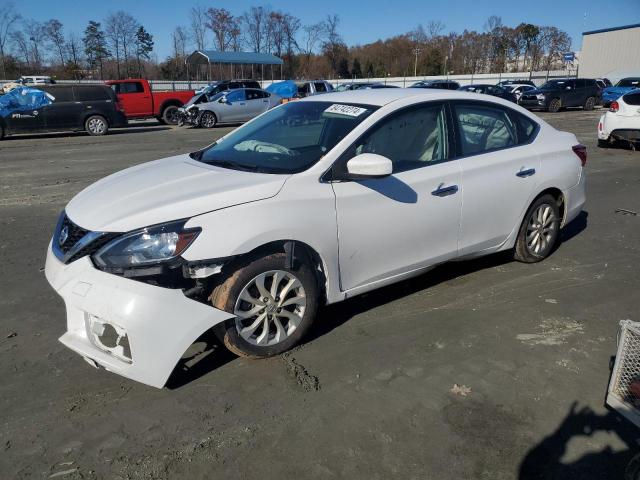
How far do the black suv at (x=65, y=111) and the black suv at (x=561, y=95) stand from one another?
20.3 meters

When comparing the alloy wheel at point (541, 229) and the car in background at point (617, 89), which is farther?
the car in background at point (617, 89)

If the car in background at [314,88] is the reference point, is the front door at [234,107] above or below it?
below

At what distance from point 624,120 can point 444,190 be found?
11.0 metres

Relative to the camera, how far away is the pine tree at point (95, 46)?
57938mm

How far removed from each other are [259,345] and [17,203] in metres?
6.16

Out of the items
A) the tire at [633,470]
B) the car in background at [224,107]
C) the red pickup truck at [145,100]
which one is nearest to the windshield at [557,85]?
the car in background at [224,107]

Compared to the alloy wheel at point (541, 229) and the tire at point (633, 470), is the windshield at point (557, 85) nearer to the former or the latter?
the alloy wheel at point (541, 229)

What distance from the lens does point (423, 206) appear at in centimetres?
388

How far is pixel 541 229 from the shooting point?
16.6 ft

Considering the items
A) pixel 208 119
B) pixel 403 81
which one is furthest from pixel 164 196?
pixel 403 81

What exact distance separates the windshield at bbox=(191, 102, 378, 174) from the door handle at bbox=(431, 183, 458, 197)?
0.77 meters

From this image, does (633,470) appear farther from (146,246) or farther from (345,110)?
(345,110)

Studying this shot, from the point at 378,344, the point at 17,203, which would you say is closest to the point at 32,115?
the point at 17,203

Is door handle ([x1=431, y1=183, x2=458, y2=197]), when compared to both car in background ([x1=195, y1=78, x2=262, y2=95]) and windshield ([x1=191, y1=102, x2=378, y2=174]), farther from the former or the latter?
car in background ([x1=195, y1=78, x2=262, y2=95])
